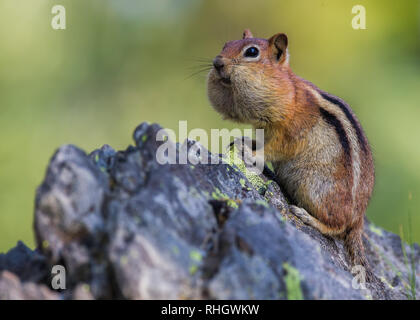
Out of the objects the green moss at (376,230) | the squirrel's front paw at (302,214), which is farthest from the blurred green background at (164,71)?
the squirrel's front paw at (302,214)

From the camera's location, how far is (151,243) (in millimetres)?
2289

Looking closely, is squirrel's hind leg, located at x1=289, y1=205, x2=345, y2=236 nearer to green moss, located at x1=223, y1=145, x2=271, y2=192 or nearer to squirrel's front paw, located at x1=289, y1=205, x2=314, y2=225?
squirrel's front paw, located at x1=289, y1=205, x2=314, y2=225

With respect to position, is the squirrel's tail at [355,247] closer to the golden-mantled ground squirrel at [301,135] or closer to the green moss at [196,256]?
the golden-mantled ground squirrel at [301,135]

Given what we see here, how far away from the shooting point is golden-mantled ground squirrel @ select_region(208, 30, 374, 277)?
4.15 meters

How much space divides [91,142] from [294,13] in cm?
550

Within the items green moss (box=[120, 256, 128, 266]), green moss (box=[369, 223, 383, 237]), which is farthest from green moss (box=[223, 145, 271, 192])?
green moss (box=[369, 223, 383, 237])

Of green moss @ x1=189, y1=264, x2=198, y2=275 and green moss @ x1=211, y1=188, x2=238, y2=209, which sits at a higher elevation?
green moss @ x1=211, y1=188, x2=238, y2=209

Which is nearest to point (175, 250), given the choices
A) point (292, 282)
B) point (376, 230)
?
point (292, 282)

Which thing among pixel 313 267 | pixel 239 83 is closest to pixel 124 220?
pixel 313 267

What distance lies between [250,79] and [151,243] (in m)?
2.31

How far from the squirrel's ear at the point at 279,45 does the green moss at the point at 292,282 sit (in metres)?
2.54

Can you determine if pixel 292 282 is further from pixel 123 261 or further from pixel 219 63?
pixel 219 63

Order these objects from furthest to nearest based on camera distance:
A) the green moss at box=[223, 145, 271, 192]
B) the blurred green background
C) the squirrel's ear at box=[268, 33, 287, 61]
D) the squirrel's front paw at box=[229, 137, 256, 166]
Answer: the blurred green background → the squirrel's ear at box=[268, 33, 287, 61] → the squirrel's front paw at box=[229, 137, 256, 166] → the green moss at box=[223, 145, 271, 192]

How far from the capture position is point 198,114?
33.0 ft
